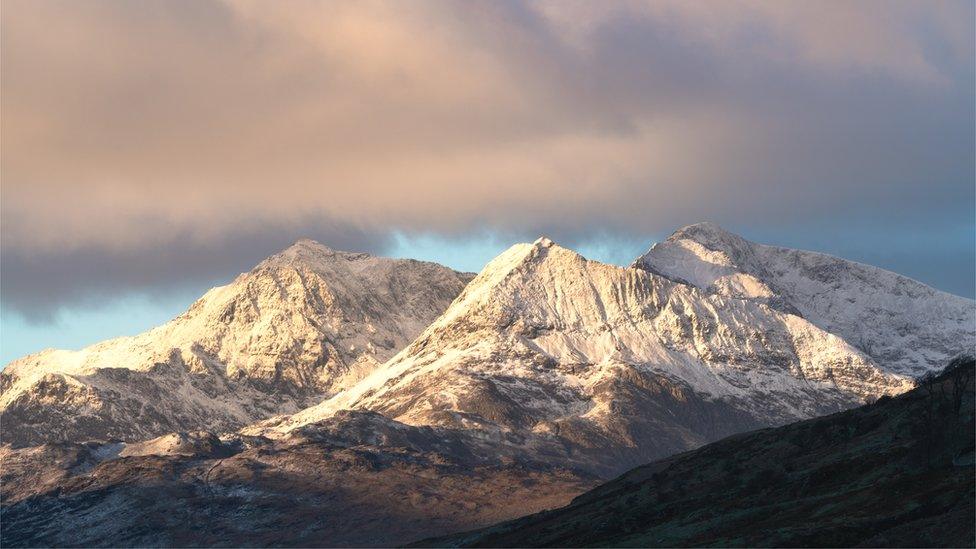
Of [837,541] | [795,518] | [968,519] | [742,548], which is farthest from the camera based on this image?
[795,518]

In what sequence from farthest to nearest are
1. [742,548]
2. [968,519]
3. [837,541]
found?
[742,548] → [837,541] → [968,519]

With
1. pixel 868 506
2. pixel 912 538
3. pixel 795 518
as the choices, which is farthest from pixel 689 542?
pixel 912 538

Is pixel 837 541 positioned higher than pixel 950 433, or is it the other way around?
pixel 950 433

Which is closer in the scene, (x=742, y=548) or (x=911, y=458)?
(x=742, y=548)

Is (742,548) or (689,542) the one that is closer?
(742,548)

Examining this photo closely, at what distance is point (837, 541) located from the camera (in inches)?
6457

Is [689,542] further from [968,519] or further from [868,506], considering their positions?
[968,519]

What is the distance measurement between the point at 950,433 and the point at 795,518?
24.0 metres

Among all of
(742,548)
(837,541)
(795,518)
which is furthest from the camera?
(795,518)

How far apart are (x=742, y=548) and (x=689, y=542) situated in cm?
2295

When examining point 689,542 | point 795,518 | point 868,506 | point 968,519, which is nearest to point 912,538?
point 968,519

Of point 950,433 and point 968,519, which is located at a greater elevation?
point 950,433

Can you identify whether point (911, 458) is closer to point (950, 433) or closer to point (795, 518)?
point (950, 433)

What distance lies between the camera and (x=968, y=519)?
495 feet
